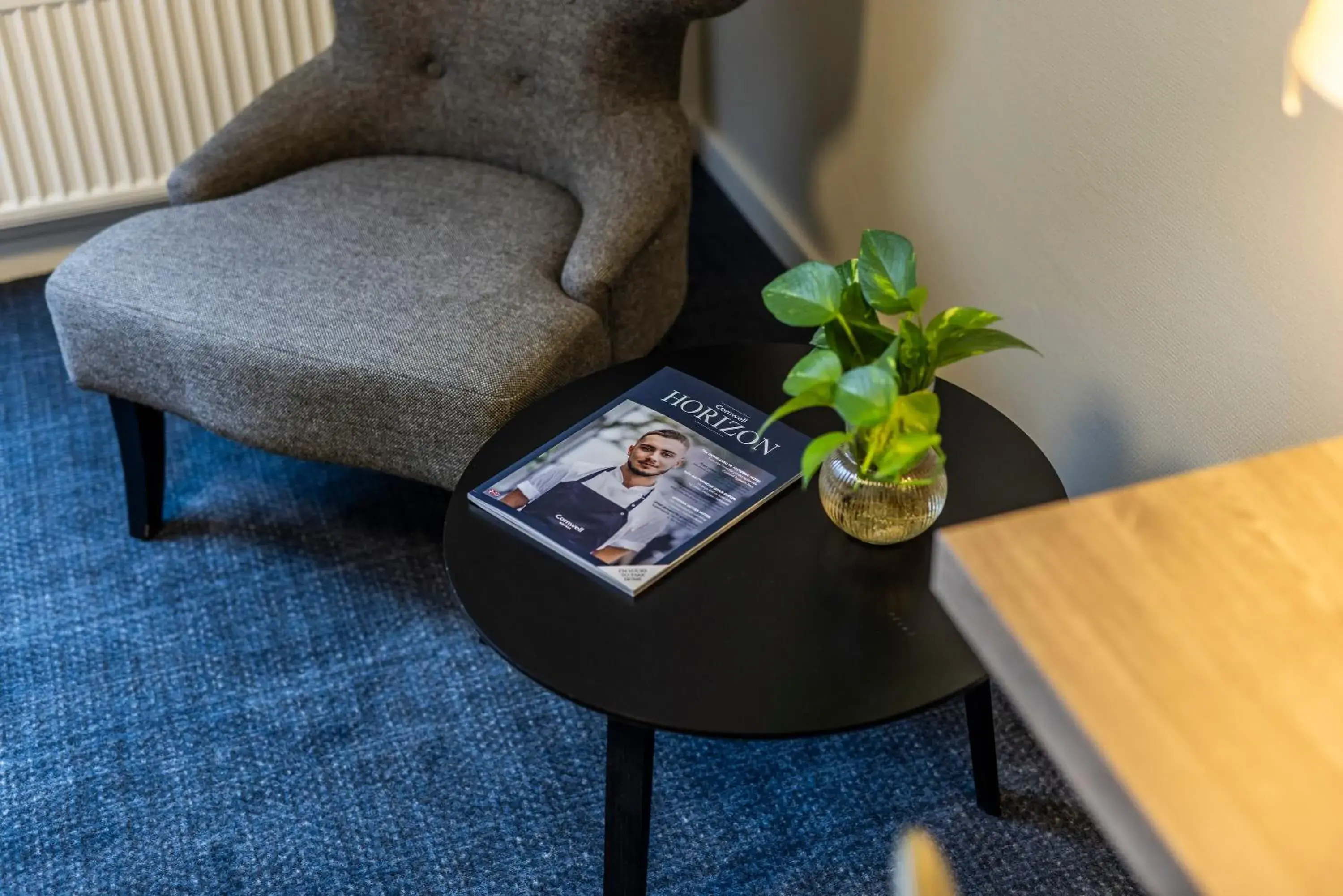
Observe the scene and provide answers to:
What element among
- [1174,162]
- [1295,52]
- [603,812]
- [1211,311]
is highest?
[1295,52]

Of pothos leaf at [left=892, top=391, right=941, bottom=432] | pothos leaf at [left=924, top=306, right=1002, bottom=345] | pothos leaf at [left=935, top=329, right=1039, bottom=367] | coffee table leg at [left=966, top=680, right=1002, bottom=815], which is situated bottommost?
coffee table leg at [left=966, top=680, right=1002, bottom=815]

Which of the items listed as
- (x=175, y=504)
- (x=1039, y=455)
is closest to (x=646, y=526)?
(x=1039, y=455)

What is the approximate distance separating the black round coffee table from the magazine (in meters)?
0.02

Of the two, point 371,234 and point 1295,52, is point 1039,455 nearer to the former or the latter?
point 1295,52

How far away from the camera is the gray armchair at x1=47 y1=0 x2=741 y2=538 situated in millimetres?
1511

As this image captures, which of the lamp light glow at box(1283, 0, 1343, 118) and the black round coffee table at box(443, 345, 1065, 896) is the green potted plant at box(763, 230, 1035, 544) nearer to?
the black round coffee table at box(443, 345, 1065, 896)

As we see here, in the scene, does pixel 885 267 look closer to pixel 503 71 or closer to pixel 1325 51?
pixel 1325 51

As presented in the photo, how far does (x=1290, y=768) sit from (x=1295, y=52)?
733mm

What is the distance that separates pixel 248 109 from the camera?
1.89 m

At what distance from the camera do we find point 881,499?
112 cm

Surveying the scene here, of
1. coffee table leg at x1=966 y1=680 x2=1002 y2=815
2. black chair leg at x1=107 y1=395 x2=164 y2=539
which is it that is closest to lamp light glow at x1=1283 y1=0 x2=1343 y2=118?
coffee table leg at x1=966 y1=680 x2=1002 y2=815

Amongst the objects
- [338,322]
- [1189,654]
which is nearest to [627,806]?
[1189,654]

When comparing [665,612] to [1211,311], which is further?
[1211,311]

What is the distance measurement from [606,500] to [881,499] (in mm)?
275
